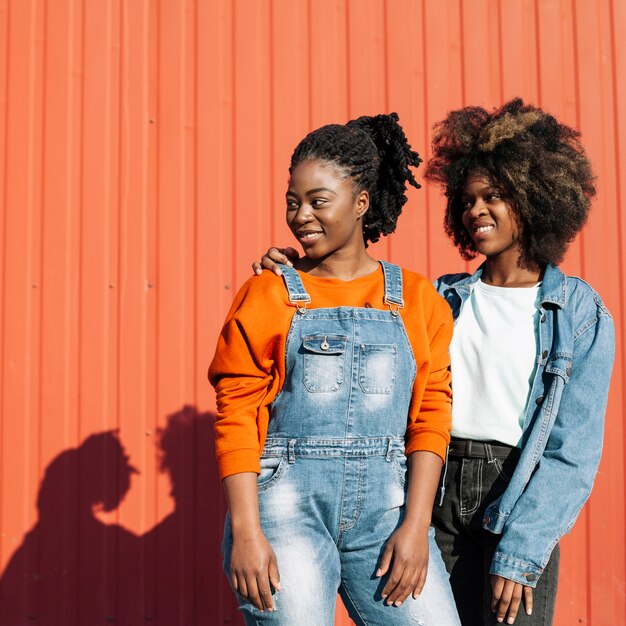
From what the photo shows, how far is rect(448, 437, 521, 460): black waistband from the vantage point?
2266 mm

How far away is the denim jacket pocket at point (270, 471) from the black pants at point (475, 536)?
0.57 metres

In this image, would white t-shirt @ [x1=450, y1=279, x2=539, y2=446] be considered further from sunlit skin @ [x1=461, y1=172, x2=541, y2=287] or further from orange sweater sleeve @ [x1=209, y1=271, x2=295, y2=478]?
orange sweater sleeve @ [x1=209, y1=271, x2=295, y2=478]

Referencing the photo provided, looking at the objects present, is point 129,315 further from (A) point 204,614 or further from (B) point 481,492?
(B) point 481,492

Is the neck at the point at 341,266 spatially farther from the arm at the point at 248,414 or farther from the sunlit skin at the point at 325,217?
the arm at the point at 248,414

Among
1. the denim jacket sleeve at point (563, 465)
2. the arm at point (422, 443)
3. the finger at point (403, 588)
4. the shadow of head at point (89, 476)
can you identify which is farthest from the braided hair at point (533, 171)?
the shadow of head at point (89, 476)

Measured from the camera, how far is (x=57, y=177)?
12.7 ft

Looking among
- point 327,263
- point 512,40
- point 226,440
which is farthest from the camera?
point 512,40

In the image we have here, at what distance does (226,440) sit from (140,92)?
7.96 feet

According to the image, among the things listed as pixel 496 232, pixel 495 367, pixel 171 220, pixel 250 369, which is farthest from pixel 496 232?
pixel 171 220

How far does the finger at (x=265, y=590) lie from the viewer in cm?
188

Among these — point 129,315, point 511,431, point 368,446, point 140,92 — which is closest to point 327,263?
point 368,446

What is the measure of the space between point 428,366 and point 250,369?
0.45m

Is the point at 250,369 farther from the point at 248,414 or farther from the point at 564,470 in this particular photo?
the point at 564,470

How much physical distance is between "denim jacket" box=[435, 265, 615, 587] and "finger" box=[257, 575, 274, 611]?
2.00ft
